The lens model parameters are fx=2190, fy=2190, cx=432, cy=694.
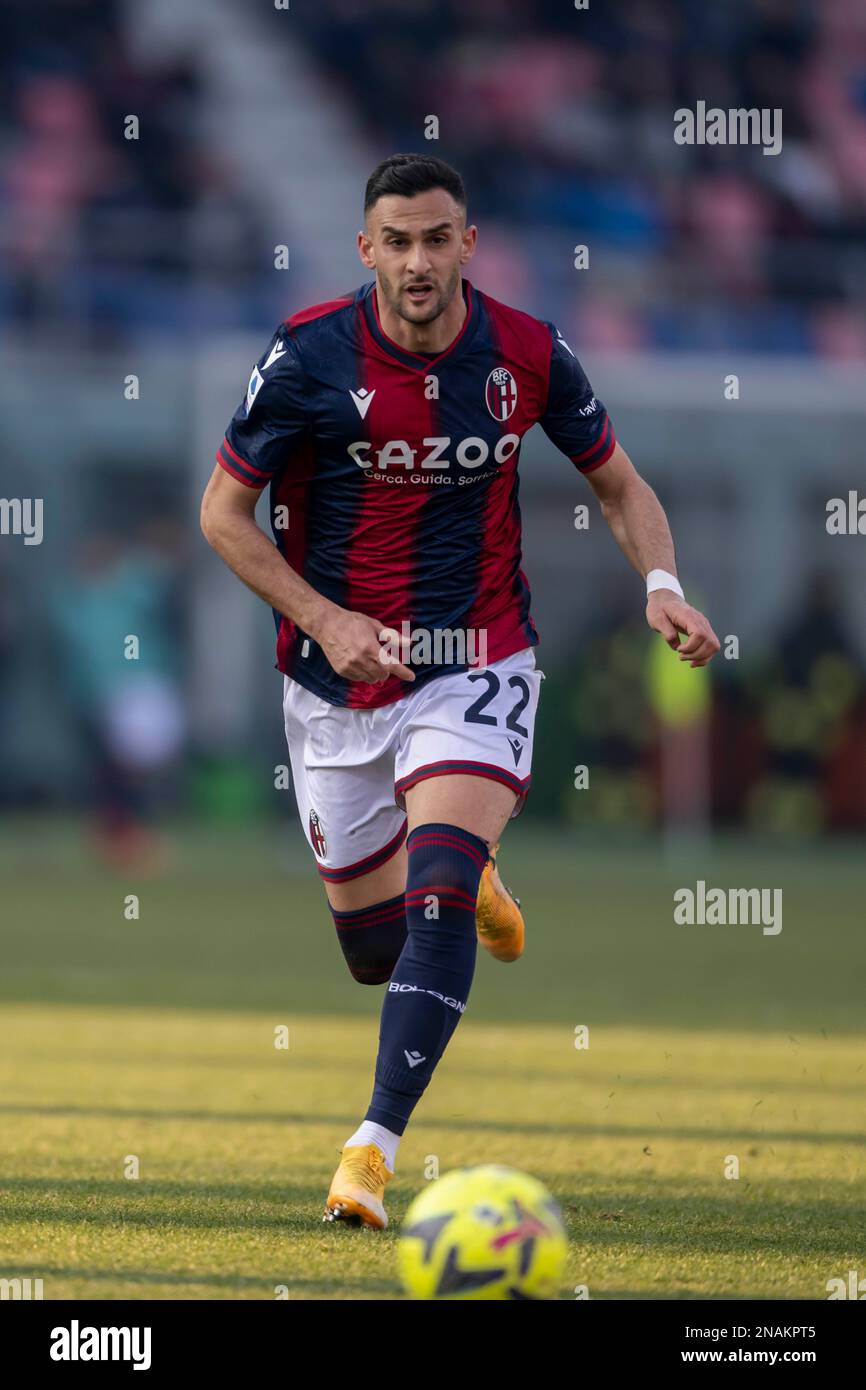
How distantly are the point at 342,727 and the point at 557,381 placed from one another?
110cm

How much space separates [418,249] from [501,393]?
1.53 feet

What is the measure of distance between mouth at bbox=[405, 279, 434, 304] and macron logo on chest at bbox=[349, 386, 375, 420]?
264 millimetres

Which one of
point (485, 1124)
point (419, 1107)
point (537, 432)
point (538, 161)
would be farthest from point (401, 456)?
point (538, 161)

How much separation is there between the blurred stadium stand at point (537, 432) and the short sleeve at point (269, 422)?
12.2 metres

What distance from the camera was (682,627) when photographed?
5.52m

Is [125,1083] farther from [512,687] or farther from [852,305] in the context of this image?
[852,305]

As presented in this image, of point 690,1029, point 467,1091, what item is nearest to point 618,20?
point 690,1029

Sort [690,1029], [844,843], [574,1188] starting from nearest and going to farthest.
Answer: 1. [574,1188]
2. [690,1029]
3. [844,843]

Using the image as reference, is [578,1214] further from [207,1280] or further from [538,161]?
[538,161]

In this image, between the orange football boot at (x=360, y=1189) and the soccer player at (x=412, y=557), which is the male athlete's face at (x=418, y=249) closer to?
the soccer player at (x=412, y=557)

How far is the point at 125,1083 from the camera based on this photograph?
24.9 ft

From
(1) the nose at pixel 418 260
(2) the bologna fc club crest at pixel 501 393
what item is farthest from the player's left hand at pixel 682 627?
(1) the nose at pixel 418 260

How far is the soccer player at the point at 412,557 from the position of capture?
5.36 m
